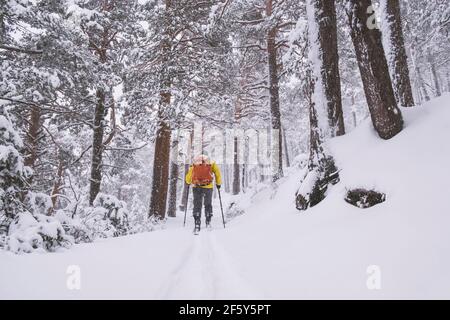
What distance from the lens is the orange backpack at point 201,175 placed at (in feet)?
30.0

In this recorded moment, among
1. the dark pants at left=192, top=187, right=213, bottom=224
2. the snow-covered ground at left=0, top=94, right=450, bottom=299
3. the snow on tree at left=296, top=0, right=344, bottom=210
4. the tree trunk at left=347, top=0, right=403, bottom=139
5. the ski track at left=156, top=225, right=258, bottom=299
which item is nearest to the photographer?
the snow-covered ground at left=0, top=94, right=450, bottom=299

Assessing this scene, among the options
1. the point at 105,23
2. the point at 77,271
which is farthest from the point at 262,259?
the point at 105,23

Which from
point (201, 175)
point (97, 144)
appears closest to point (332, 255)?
point (201, 175)

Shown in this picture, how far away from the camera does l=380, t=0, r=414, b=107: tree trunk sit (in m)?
7.06

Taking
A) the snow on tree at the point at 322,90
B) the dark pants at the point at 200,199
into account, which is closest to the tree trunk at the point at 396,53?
the snow on tree at the point at 322,90

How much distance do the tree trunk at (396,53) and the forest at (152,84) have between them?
0.08 feet

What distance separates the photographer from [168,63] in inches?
438

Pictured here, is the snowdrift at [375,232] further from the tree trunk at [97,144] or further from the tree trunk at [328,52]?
the tree trunk at [97,144]

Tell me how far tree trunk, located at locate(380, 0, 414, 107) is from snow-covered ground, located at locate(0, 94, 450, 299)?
166 centimetres

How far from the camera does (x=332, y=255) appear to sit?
3.30 meters

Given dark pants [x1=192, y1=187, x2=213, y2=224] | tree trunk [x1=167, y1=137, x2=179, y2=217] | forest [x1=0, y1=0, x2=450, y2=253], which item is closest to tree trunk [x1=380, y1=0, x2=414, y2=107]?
forest [x1=0, y1=0, x2=450, y2=253]

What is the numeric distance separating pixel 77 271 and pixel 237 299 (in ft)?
5.26

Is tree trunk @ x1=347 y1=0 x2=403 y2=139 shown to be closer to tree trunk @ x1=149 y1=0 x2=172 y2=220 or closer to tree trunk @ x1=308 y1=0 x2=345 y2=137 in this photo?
tree trunk @ x1=308 y1=0 x2=345 y2=137
